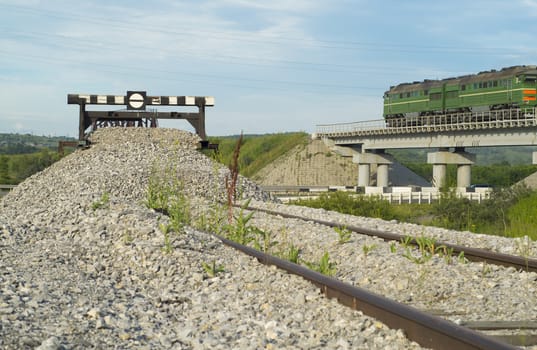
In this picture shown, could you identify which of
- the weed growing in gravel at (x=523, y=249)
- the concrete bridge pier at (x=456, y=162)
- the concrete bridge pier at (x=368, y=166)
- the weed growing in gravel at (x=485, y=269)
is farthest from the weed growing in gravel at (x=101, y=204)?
the concrete bridge pier at (x=368, y=166)

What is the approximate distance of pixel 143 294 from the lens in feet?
23.4

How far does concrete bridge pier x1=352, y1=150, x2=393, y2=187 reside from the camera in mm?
60528

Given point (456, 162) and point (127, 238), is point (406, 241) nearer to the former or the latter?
point (127, 238)

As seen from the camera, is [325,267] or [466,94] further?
[466,94]

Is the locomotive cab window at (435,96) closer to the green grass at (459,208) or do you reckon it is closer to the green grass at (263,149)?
the green grass at (263,149)

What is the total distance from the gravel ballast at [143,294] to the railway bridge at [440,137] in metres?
27.6

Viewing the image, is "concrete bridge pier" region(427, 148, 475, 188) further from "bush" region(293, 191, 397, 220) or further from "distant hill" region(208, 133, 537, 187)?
"bush" region(293, 191, 397, 220)

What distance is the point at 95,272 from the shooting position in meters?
8.09

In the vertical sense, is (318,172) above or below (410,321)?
above

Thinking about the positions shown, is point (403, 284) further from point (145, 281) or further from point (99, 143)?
point (99, 143)

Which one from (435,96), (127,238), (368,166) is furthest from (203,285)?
(368,166)

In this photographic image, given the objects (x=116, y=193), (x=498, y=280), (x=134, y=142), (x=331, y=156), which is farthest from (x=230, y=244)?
(x=331, y=156)

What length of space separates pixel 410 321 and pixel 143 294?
3.28m

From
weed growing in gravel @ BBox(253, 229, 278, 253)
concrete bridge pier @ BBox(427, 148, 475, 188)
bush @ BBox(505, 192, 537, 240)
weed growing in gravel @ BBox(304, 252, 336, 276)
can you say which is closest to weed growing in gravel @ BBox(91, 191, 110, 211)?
weed growing in gravel @ BBox(253, 229, 278, 253)
